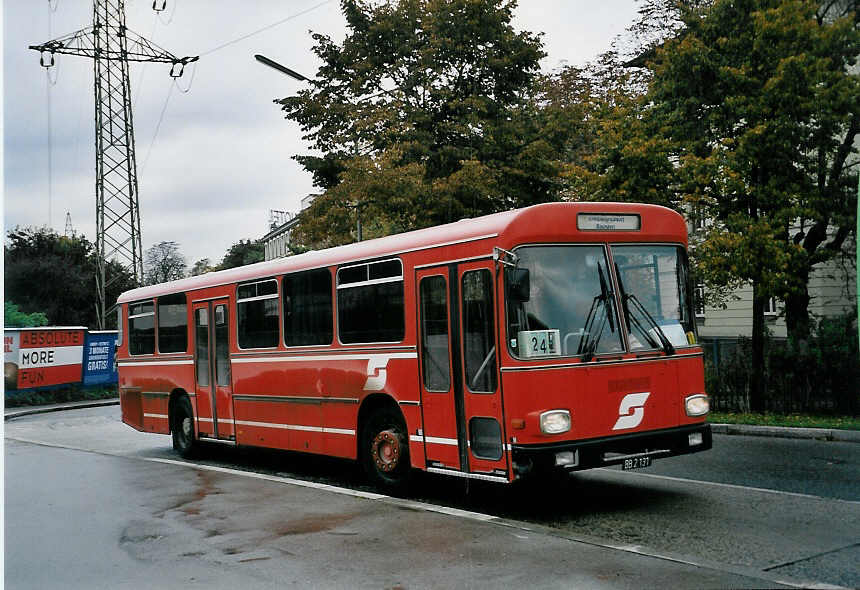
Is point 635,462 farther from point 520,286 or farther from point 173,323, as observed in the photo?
point 173,323

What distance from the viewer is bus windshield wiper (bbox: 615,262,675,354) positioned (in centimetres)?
916

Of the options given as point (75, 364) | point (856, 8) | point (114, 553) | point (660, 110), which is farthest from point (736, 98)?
point (75, 364)

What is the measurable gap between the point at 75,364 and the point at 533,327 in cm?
2892

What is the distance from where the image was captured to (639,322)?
9227 mm

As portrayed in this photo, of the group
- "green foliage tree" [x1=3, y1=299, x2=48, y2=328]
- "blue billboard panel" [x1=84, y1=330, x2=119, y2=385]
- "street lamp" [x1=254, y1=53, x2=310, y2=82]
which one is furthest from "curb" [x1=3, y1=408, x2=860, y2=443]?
"green foliage tree" [x1=3, y1=299, x2=48, y2=328]

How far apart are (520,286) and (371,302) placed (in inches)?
114

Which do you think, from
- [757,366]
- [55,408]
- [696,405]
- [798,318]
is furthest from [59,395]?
[696,405]

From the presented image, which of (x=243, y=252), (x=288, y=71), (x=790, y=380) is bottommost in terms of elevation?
(x=790, y=380)

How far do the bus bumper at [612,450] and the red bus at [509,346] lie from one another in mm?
13

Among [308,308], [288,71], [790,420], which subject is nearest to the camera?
[308,308]

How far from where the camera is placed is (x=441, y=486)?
37.0 feet

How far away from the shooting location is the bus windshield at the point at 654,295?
30.2 feet

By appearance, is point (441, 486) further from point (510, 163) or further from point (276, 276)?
point (510, 163)

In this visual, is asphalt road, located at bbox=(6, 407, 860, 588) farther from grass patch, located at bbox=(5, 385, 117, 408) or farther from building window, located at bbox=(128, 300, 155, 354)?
grass patch, located at bbox=(5, 385, 117, 408)
